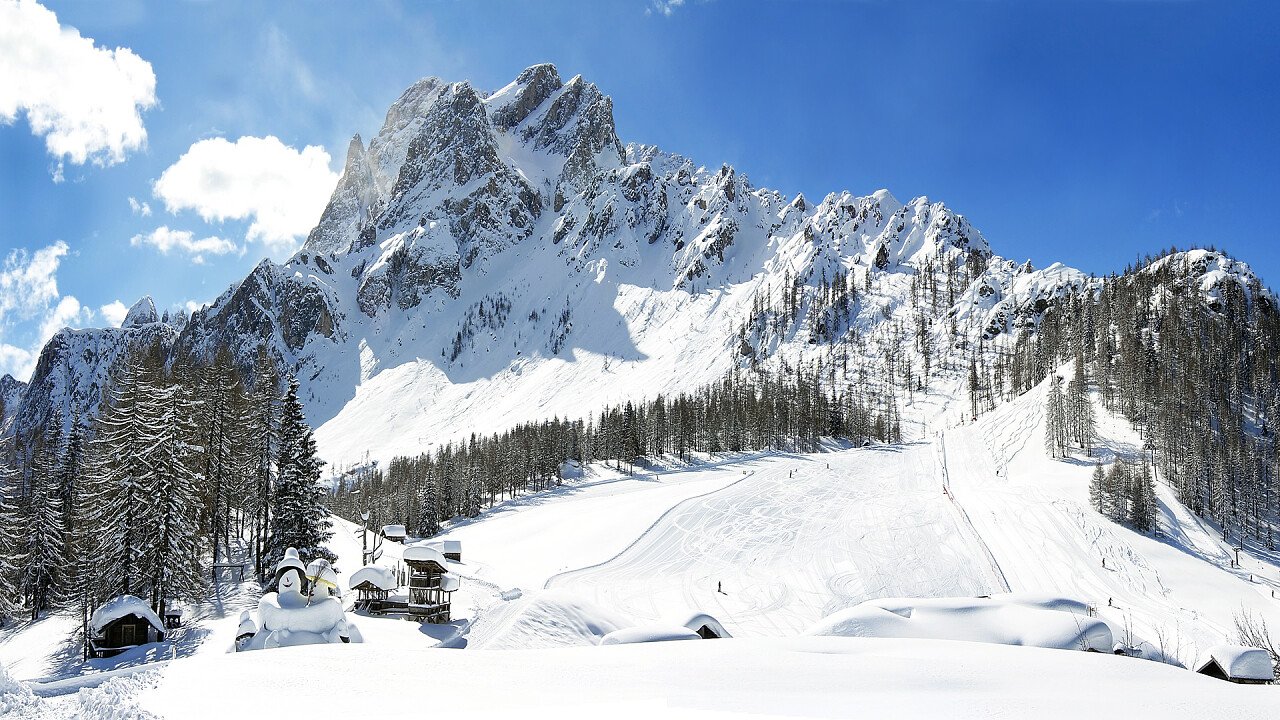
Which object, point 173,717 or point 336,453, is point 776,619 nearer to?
point 173,717

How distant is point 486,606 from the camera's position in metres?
37.1

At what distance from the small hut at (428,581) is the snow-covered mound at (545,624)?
37.4ft

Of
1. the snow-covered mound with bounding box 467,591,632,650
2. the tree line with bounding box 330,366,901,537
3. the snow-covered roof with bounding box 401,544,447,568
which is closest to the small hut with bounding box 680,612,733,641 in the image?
the snow-covered mound with bounding box 467,591,632,650

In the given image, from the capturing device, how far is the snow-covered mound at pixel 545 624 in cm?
2034

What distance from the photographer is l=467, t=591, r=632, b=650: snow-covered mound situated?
66.7 ft

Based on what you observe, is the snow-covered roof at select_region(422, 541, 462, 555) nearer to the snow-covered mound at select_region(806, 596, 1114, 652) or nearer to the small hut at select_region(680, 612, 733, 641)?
the small hut at select_region(680, 612, 733, 641)

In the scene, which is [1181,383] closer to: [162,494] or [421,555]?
[421,555]

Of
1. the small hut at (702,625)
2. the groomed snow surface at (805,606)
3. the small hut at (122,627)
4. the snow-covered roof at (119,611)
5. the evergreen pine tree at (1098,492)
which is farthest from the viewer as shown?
the evergreen pine tree at (1098,492)

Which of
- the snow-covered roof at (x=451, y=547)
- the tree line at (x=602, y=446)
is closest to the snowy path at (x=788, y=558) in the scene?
the snow-covered roof at (x=451, y=547)

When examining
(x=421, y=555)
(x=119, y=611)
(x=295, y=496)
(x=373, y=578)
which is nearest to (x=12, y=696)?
(x=119, y=611)

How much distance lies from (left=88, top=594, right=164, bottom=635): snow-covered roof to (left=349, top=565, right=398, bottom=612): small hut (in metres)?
9.46

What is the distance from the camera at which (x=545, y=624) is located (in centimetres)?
2112

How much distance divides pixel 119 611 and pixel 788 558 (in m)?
39.7

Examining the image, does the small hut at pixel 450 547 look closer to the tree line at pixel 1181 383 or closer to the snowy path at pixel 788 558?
the snowy path at pixel 788 558
